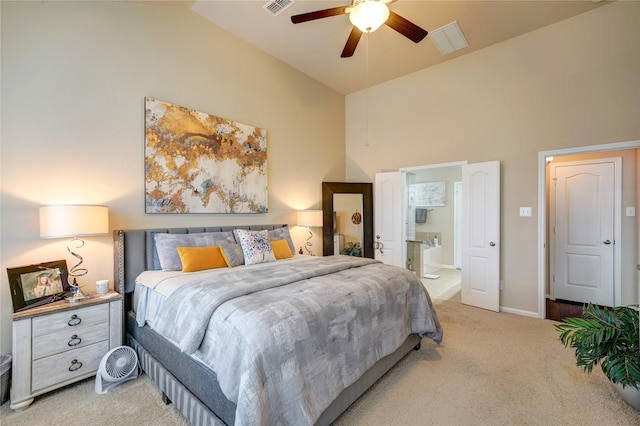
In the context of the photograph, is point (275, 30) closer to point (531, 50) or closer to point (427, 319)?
point (531, 50)

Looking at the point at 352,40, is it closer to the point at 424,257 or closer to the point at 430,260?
the point at 424,257

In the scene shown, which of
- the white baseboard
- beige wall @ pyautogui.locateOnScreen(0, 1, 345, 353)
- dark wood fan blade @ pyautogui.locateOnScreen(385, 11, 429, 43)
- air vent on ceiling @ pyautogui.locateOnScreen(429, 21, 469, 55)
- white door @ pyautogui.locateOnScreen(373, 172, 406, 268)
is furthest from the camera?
white door @ pyautogui.locateOnScreen(373, 172, 406, 268)

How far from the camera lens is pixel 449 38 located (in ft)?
11.9

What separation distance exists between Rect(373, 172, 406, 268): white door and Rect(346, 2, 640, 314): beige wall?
0.31m

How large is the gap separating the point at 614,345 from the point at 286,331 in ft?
7.39

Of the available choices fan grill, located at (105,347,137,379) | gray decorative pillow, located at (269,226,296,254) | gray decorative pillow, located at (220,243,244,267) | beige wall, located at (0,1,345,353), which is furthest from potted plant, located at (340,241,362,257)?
fan grill, located at (105,347,137,379)

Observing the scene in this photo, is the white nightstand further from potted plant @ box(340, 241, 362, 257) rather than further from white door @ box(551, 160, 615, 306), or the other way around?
white door @ box(551, 160, 615, 306)

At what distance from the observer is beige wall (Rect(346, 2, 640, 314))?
122 inches

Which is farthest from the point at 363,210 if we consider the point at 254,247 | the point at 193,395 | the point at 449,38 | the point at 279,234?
the point at 193,395

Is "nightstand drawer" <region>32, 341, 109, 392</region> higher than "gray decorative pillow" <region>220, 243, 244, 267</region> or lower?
lower

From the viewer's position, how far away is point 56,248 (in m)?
2.37

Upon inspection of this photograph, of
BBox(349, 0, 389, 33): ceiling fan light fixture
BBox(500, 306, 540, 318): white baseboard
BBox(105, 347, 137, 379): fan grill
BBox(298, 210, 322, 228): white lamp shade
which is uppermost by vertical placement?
BBox(349, 0, 389, 33): ceiling fan light fixture

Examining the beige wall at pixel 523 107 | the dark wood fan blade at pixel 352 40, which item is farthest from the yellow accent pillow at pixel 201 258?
the beige wall at pixel 523 107

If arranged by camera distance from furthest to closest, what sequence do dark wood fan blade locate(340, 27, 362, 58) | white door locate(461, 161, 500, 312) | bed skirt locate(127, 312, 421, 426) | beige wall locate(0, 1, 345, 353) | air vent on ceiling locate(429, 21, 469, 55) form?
white door locate(461, 161, 500, 312)
air vent on ceiling locate(429, 21, 469, 55)
dark wood fan blade locate(340, 27, 362, 58)
beige wall locate(0, 1, 345, 353)
bed skirt locate(127, 312, 421, 426)
